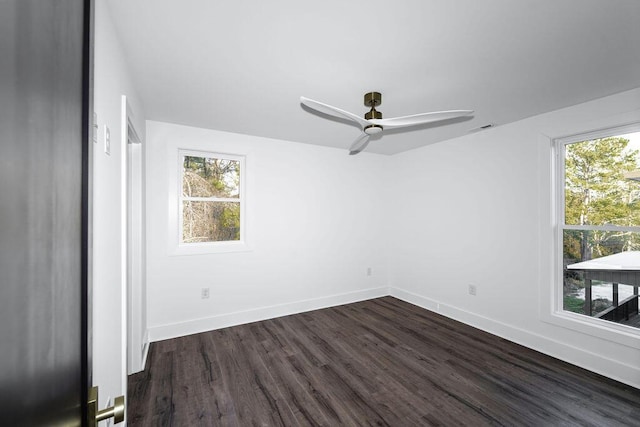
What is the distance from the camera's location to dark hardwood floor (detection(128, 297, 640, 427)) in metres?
1.97

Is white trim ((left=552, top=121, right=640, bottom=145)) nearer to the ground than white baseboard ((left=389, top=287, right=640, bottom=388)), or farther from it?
farther from it

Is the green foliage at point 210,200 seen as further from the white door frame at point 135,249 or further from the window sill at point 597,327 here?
the window sill at point 597,327

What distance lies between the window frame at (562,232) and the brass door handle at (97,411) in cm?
352

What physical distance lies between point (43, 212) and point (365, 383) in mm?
2508

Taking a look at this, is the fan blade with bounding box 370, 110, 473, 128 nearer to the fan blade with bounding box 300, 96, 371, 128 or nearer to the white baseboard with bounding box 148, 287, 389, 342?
the fan blade with bounding box 300, 96, 371, 128

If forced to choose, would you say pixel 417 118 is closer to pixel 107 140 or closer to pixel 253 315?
pixel 107 140

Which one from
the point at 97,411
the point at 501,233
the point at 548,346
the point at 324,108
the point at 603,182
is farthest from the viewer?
the point at 501,233

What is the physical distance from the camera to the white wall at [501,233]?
255 cm

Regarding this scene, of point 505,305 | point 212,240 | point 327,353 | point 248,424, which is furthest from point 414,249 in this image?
point 248,424

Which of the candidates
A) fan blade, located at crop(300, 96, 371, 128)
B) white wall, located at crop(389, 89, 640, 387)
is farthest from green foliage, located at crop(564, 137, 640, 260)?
fan blade, located at crop(300, 96, 371, 128)

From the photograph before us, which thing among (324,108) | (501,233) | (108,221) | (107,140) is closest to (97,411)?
(108,221)

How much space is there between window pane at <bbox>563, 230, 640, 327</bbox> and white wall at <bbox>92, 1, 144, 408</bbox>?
3.81m

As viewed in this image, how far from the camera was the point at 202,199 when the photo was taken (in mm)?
3414

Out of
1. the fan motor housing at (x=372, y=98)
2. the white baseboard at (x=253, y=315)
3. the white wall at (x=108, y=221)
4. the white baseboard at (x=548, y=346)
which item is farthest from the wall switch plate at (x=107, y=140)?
the white baseboard at (x=548, y=346)
